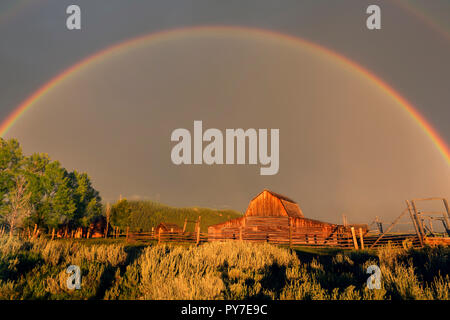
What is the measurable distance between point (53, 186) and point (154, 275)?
39.6 meters

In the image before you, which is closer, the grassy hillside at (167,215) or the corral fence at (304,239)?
the corral fence at (304,239)

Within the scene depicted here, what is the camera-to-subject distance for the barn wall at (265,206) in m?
34.3

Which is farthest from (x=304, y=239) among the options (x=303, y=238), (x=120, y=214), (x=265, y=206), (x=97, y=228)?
(x=97, y=228)

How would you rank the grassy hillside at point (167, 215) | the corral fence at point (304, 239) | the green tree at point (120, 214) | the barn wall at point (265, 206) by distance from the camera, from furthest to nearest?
the grassy hillside at point (167, 215) → the green tree at point (120, 214) → the barn wall at point (265, 206) → the corral fence at point (304, 239)

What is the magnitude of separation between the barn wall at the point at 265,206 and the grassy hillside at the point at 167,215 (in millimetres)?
40847

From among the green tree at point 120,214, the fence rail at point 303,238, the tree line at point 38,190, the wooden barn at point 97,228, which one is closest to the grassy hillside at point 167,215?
the wooden barn at point 97,228

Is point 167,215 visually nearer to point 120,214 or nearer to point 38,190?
point 120,214

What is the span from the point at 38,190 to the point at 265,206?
3186cm

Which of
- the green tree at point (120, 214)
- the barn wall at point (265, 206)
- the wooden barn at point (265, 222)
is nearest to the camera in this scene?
the wooden barn at point (265, 222)

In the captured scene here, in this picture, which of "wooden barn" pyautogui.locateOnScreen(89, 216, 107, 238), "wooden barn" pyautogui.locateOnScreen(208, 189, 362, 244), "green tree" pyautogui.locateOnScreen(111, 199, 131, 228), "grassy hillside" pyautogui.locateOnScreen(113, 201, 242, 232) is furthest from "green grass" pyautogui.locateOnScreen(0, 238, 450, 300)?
"grassy hillside" pyautogui.locateOnScreen(113, 201, 242, 232)

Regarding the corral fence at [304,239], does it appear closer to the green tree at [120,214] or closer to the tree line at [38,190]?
the tree line at [38,190]

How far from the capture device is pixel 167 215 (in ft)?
262
